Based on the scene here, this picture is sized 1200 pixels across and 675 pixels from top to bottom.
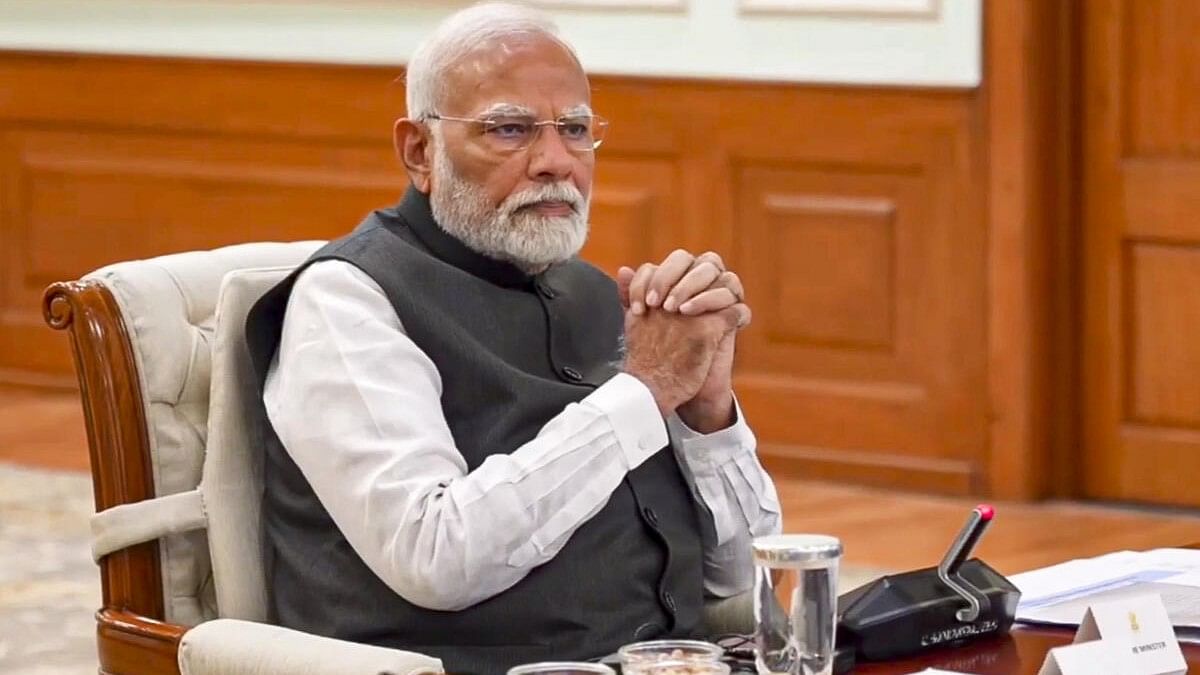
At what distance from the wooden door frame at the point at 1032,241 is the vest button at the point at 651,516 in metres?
3.12

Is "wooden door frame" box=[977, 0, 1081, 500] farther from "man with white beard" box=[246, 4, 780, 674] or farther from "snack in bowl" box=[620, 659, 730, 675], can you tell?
"snack in bowl" box=[620, 659, 730, 675]

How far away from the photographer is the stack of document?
2.16 meters

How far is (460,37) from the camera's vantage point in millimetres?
2438

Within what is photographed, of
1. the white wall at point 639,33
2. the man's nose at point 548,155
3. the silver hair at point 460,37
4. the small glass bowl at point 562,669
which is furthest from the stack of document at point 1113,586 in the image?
the white wall at point 639,33

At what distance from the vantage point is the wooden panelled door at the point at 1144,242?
525cm

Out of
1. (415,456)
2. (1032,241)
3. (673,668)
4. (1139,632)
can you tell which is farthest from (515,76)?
(1032,241)

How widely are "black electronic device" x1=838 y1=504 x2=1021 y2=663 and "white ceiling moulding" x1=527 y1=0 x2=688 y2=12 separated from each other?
3704 mm

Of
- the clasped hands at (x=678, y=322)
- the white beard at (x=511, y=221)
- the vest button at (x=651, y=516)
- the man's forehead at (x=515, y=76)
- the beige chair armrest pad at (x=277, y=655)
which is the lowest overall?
the beige chair armrest pad at (x=277, y=655)

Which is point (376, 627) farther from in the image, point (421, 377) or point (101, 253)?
point (101, 253)

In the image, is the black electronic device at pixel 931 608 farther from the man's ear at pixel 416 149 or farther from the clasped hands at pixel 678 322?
the man's ear at pixel 416 149

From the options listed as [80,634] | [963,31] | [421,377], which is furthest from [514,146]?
[963,31]

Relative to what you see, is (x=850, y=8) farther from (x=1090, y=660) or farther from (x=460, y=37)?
(x=1090, y=660)

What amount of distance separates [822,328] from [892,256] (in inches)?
10.5

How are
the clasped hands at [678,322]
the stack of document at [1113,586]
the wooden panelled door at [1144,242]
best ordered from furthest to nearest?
the wooden panelled door at [1144,242]
the clasped hands at [678,322]
the stack of document at [1113,586]
